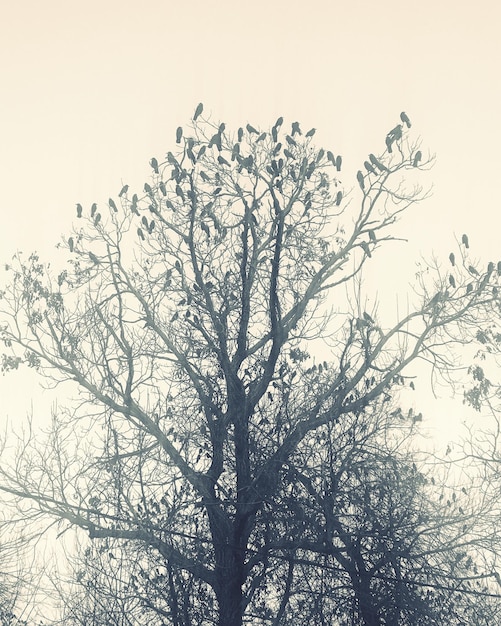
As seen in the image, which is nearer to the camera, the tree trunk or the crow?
the tree trunk

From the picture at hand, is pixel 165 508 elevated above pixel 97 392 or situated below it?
below

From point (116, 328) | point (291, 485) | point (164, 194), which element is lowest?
point (291, 485)

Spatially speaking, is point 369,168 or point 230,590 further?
point 369,168

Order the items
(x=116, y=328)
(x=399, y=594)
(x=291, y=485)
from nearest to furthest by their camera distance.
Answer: (x=399, y=594) < (x=291, y=485) < (x=116, y=328)

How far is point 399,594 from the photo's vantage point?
1281cm

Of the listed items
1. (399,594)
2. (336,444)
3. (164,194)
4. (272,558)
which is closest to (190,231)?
(164,194)

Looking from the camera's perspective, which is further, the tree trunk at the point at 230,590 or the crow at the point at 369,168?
the crow at the point at 369,168

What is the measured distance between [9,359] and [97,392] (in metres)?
1.79

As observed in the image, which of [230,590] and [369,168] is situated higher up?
[369,168]

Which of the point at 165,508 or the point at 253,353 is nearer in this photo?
the point at 165,508

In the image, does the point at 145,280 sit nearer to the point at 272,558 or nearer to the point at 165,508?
the point at 165,508

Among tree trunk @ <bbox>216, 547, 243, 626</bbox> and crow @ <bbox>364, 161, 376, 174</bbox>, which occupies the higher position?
crow @ <bbox>364, 161, 376, 174</bbox>

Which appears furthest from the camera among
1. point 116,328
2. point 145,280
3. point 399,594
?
point 145,280

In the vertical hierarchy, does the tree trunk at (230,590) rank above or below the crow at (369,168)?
below
